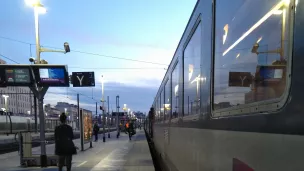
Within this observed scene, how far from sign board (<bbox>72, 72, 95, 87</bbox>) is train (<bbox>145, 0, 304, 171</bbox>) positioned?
14404 millimetres

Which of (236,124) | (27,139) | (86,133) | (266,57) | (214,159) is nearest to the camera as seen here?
(266,57)

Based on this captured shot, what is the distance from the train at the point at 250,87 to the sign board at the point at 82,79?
1440 centimetres

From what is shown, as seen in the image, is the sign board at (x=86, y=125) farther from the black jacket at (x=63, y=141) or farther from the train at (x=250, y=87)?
the train at (x=250, y=87)

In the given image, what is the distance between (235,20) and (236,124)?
834 mm

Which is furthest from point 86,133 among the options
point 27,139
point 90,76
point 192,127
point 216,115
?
point 216,115

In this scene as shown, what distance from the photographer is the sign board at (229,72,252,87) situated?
2.27 meters

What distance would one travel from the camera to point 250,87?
223cm

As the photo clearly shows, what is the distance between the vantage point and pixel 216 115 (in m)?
3.06

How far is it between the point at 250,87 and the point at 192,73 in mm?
2462

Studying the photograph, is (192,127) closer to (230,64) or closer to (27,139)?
(230,64)

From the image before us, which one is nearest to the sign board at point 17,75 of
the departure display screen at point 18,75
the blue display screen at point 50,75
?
the departure display screen at point 18,75

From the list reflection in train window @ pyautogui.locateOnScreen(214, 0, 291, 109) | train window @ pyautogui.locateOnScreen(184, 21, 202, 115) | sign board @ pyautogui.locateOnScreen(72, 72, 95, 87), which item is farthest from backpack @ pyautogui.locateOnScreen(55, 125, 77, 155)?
sign board @ pyautogui.locateOnScreen(72, 72, 95, 87)

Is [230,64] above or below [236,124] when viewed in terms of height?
above

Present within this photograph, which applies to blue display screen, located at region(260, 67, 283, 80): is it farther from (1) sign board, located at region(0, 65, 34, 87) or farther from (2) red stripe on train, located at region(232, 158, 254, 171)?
(1) sign board, located at region(0, 65, 34, 87)
